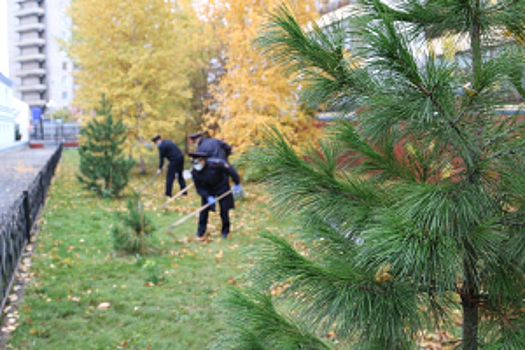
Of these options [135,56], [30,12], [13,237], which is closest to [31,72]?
Answer: [30,12]

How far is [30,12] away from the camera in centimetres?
232

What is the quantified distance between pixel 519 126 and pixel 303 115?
10348mm

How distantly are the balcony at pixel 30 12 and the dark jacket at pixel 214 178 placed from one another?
6.21 metres

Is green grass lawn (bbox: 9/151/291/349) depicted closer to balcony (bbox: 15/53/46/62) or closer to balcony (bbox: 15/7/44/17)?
balcony (bbox: 15/7/44/17)

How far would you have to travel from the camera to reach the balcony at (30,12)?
7.10ft

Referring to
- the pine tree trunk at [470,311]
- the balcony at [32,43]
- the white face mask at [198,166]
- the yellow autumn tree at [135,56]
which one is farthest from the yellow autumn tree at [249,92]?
the pine tree trunk at [470,311]

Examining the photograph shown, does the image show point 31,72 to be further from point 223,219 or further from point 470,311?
point 223,219

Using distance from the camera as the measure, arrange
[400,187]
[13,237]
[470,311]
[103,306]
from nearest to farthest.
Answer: [400,187] → [470,311] → [103,306] → [13,237]

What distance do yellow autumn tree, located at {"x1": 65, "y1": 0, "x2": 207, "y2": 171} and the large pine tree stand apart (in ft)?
48.5

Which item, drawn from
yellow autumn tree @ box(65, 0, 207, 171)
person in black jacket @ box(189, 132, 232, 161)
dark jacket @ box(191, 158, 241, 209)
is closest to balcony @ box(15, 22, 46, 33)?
dark jacket @ box(191, 158, 241, 209)

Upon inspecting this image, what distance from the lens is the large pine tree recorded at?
4.47ft

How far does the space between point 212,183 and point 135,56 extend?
29.7 feet

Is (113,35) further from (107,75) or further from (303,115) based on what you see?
(303,115)

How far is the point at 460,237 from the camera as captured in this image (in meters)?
Result: 1.39
